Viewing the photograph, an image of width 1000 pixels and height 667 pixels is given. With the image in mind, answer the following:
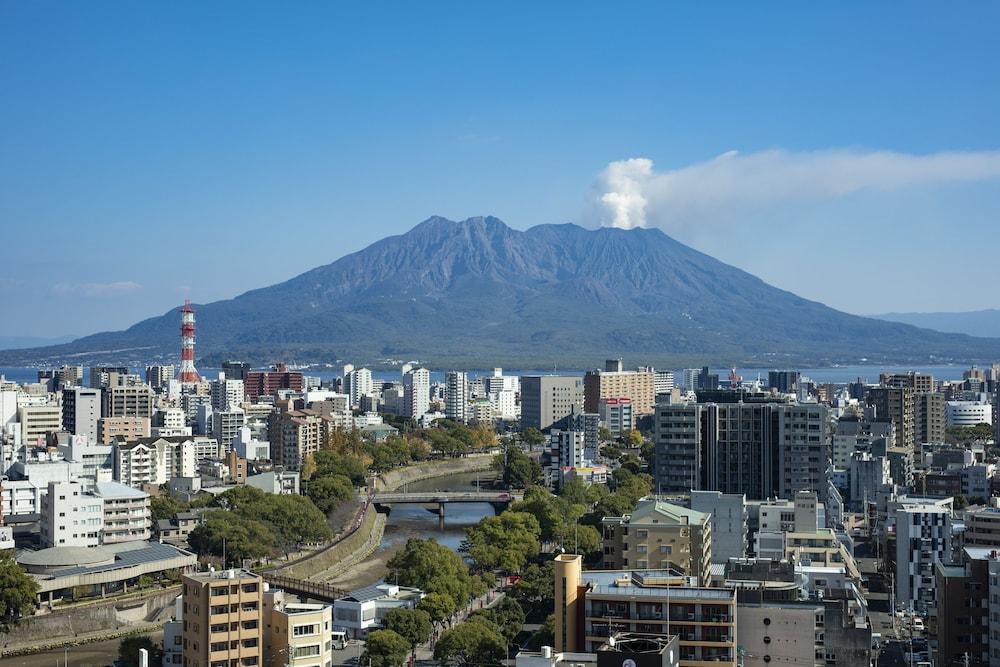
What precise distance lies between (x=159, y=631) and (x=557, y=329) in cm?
12158

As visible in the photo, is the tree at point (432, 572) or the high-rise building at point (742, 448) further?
the high-rise building at point (742, 448)

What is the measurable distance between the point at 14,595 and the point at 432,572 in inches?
228

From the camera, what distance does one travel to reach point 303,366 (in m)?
120

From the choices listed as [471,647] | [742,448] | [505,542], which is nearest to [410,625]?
[471,647]

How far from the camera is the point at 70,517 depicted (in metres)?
21.4

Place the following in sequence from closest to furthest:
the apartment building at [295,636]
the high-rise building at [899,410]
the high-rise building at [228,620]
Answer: the high-rise building at [228,620], the apartment building at [295,636], the high-rise building at [899,410]

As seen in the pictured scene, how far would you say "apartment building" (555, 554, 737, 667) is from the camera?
31.6ft

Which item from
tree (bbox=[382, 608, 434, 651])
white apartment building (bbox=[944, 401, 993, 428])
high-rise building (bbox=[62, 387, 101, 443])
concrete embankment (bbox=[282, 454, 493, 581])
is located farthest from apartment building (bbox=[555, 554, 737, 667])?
white apartment building (bbox=[944, 401, 993, 428])

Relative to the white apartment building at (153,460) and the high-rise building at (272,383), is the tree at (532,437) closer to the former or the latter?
the white apartment building at (153,460)

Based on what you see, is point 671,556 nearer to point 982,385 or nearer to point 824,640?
point 824,640

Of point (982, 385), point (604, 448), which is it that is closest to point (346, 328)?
point (982, 385)

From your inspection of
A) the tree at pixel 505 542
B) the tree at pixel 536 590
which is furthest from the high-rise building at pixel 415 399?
the tree at pixel 536 590

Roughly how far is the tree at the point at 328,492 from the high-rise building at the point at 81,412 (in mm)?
10776

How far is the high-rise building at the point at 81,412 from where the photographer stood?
3644 cm
